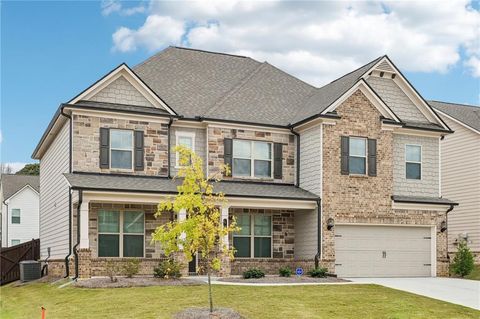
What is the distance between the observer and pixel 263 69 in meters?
31.7

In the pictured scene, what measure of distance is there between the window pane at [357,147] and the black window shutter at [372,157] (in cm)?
24

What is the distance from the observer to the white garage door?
84.8 feet

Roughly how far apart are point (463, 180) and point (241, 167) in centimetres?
1343

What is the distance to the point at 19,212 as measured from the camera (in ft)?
192

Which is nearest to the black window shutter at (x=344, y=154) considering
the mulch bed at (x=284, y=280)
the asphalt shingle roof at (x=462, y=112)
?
the mulch bed at (x=284, y=280)

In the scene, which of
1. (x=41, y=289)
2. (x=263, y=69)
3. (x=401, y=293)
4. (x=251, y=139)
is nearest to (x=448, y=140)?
(x=263, y=69)

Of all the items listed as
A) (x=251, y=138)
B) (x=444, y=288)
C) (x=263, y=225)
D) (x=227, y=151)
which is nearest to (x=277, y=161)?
(x=251, y=138)

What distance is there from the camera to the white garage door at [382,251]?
2584 cm

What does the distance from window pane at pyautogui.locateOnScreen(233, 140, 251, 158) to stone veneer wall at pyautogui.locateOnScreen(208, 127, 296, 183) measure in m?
0.21

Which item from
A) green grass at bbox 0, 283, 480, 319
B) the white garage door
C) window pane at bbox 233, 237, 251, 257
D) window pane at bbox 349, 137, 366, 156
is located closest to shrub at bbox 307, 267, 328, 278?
the white garage door

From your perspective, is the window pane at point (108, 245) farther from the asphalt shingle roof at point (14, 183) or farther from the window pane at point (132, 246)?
the asphalt shingle roof at point (14, 183)

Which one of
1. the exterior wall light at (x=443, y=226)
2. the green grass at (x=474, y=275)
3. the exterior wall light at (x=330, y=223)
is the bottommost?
the green grass at (x=474, y=275)

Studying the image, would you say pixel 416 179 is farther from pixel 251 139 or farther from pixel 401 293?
pixel 401 293

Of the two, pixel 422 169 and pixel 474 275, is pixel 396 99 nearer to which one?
pixel 422 169
